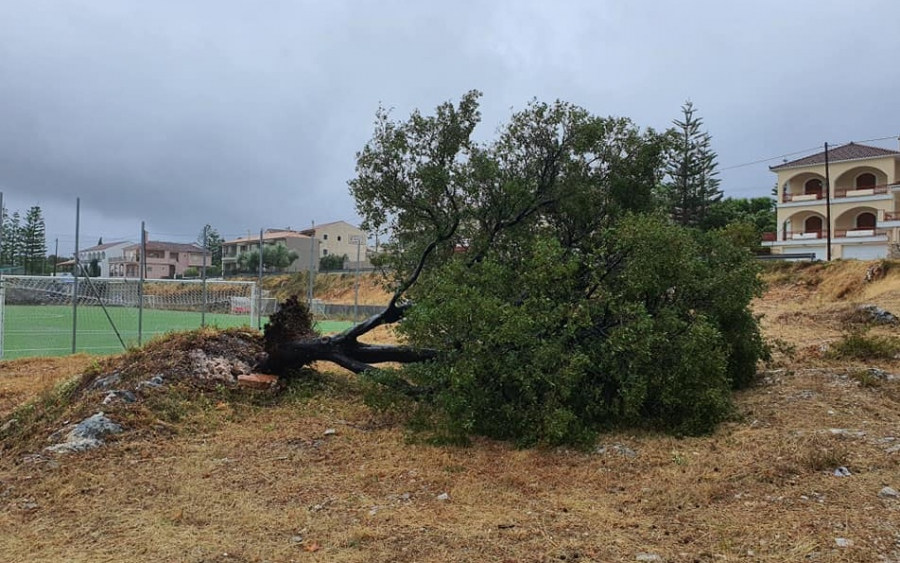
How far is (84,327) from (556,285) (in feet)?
60.7

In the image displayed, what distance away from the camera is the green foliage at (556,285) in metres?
5.81

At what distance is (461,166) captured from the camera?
321 inches

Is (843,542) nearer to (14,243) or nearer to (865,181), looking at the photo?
(865,181)

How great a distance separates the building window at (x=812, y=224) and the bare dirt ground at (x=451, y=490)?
3423cm

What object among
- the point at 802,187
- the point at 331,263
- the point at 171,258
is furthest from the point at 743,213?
the point at 171,258

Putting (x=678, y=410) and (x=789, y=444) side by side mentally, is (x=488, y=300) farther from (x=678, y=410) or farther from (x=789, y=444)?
(x=789, y=444)

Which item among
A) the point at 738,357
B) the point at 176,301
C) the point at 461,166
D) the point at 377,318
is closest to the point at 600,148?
the point at 461,166

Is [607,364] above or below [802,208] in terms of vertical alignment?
below

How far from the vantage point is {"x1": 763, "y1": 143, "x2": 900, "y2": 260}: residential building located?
31797 mm

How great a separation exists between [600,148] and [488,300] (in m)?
3.59

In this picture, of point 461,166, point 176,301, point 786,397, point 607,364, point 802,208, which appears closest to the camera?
point 607,364

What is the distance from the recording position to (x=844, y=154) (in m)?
35.4

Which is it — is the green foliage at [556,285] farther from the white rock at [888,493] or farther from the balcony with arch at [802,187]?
the balcony with arch at [802,187]

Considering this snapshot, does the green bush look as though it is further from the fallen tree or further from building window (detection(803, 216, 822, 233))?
building window (detection(803, 216, 822, 233))
